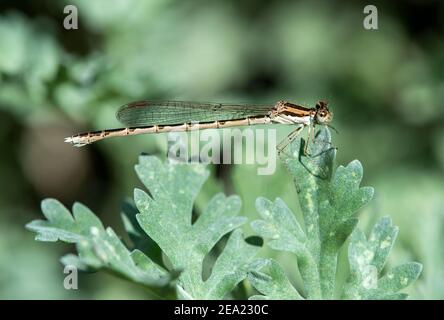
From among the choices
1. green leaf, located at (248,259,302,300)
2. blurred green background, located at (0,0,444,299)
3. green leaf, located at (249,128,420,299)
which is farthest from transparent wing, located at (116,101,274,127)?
green leaf, located at (248,259,302,300)

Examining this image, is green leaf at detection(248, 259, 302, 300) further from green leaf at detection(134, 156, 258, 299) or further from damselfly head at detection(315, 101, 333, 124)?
damselfly head at detection(315, 101, 333, 124)

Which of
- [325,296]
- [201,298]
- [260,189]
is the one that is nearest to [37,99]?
[260,189]

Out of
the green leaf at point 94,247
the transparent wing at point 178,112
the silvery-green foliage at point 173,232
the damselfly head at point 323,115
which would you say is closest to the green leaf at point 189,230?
the silvery-green foliage at point 173,232

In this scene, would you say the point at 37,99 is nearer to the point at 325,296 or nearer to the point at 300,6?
the point at 325,296

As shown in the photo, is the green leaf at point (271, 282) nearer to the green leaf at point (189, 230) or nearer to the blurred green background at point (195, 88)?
the green leaf at point (189, 230)

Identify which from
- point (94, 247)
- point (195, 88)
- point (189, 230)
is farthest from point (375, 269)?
point (195, 88)
